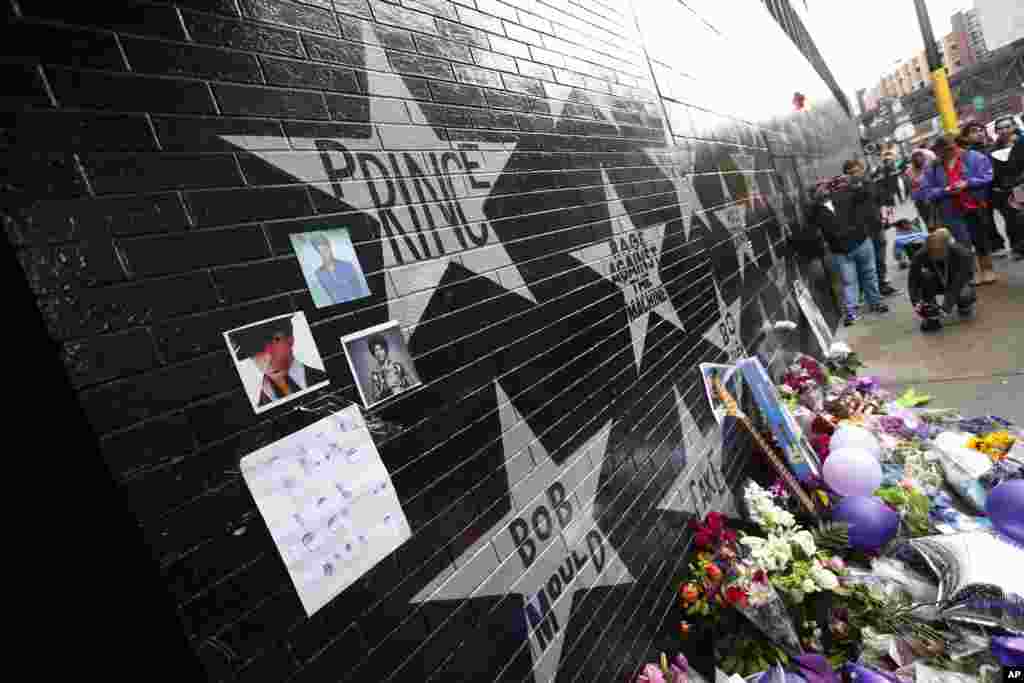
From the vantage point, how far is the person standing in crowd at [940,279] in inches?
266

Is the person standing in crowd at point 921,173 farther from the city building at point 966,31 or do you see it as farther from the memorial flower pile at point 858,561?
the city building at point 966,31

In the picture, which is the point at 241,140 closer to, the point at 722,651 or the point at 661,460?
the point at 661,460

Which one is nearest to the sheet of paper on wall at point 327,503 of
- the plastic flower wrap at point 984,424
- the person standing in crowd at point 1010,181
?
the plastic flower wrap at point 984,424

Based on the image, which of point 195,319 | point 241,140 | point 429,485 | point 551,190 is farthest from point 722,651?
point 241,140

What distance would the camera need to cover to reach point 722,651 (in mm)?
2760

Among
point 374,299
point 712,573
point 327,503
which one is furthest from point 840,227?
point 327,503

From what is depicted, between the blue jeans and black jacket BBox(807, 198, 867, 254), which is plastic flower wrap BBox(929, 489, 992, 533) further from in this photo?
the blue jeans

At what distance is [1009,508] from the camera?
3059 millimetres

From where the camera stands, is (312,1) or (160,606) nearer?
(160,606)

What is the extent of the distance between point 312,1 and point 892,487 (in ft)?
14.3

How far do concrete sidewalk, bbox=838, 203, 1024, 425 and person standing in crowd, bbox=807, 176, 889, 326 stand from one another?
38 centimetres

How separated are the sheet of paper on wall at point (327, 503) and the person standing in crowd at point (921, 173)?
31.3ft

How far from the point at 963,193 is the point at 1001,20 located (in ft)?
16.6

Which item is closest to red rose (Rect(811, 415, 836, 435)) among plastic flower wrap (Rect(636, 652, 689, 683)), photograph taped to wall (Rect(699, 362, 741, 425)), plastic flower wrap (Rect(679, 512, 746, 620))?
photograph taped to wall (Rect(699, 362, 741, 425))
